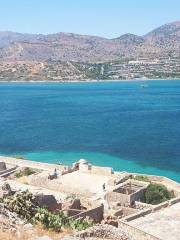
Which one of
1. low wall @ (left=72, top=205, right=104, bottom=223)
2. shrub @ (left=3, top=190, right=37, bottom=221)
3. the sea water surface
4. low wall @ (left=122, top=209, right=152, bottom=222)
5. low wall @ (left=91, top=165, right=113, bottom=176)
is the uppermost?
shrub @ (left=3, top=190, right=37, bottom=221)

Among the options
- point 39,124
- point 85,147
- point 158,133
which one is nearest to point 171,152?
point 85,147

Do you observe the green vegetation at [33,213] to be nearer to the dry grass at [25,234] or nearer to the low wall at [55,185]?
the dry grass at [25,234]

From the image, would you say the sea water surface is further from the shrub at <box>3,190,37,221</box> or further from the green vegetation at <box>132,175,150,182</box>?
the shrub at <box>3,190,37,221</box>

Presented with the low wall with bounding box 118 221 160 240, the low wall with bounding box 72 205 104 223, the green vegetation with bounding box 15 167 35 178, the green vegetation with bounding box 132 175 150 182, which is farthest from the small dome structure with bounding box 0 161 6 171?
the low wall with bounding box 118 221 160 240

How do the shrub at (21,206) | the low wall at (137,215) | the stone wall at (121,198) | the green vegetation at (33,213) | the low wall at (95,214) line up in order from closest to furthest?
the green vegetation at (33,213) → the shrub at (21,206) → the low wall at (137,215) → the low wall at (95,214) → the stone wall at (121,198)

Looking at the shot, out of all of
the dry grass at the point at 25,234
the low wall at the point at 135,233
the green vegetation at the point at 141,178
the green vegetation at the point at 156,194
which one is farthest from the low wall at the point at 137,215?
the green vegetation at the point at 141,178

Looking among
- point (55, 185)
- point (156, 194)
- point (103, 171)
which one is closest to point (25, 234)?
point (156, 194)

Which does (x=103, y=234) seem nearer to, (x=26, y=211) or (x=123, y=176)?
(x=26, y=211)
